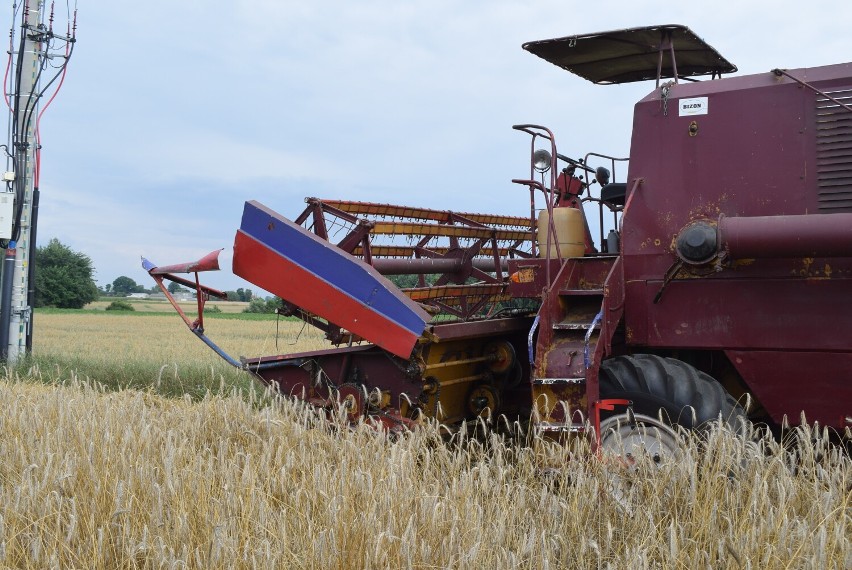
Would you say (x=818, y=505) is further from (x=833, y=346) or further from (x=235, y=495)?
(x=235, y=495)

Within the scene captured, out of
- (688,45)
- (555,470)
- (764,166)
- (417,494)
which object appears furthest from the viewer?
(688,45)

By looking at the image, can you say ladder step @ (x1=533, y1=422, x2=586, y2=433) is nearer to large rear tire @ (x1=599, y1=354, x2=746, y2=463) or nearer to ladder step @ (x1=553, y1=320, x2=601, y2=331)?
large rear tire @ (x1=599, y1=354, x2=746, y2=463)

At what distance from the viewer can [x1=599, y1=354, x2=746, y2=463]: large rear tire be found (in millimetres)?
4195

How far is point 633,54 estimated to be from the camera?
5.80 meters

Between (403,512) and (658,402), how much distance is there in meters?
1.76

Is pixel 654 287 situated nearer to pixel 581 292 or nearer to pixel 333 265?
pixel 581 292

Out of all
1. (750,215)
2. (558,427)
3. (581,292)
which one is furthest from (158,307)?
(750,215)

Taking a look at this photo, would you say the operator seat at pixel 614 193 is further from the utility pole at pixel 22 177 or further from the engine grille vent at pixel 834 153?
the utility pole at pixel 22 177

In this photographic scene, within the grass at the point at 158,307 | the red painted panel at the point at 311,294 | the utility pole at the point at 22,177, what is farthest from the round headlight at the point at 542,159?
the grass at the point at 158,307

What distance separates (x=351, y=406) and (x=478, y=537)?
248 centimetres

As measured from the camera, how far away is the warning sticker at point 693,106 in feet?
15.4

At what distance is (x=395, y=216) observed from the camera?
6227 millimetres

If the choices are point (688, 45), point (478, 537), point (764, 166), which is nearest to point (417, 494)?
point (478, 537)

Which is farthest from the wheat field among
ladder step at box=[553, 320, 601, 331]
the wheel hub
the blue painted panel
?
the blue painted panel
